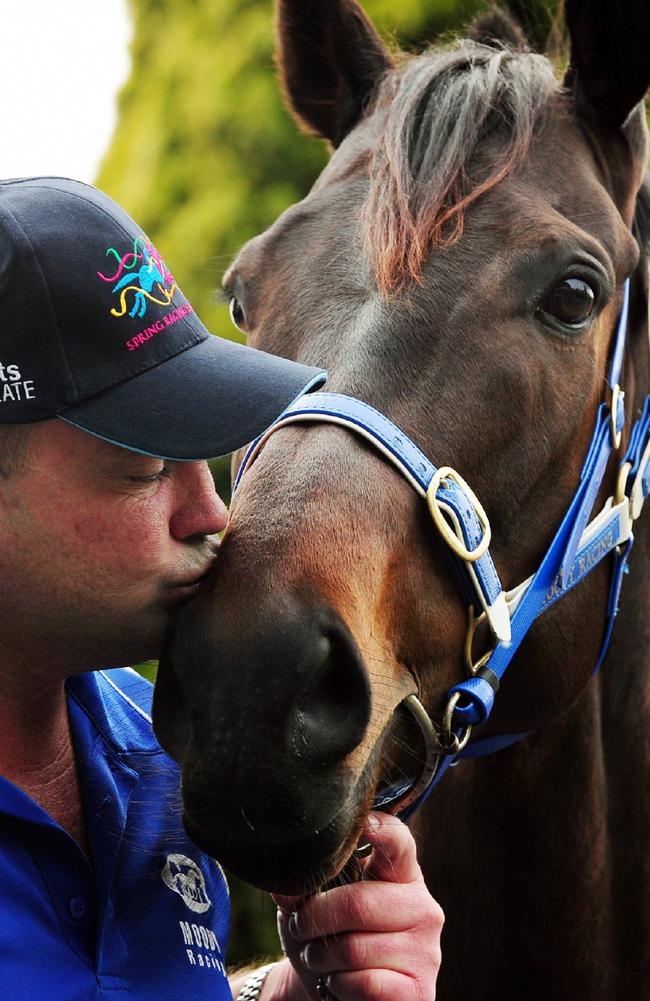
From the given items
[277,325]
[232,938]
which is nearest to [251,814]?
[277,325]

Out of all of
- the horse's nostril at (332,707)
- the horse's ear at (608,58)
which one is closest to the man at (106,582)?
the horse's nostril at (332,707)

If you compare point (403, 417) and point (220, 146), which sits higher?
point (403, 417)

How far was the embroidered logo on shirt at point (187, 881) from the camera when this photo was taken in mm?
1688

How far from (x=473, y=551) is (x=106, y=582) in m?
0.63

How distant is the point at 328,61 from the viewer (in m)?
2.77

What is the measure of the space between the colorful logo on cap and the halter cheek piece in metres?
0.26

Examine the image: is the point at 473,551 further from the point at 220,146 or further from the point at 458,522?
the point at 220,146

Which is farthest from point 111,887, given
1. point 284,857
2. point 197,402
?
point 197,402

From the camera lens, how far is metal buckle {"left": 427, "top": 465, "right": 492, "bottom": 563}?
1767 mm

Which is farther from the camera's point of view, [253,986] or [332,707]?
[253,986]

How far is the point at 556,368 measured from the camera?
2.00 metres

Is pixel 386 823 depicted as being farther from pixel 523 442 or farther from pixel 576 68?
pixel 576 68

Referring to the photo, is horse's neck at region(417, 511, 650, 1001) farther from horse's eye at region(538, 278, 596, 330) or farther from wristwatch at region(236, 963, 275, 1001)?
horse's eye at region(538, 278, 596, 330)

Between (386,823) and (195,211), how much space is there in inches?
146
